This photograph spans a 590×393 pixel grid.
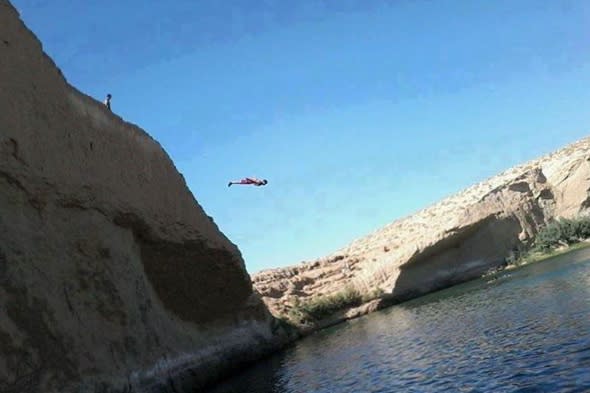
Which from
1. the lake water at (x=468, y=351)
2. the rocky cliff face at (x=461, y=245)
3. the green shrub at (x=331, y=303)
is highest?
the rocky cliff face at (x=461, y=245)

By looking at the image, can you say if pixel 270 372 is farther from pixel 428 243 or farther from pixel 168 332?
pixel 428 243

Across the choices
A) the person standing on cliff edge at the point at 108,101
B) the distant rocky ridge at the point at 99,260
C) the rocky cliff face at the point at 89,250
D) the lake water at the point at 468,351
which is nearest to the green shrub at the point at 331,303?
the distant rocky ridge at the point at 99,260

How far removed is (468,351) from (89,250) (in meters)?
12.2

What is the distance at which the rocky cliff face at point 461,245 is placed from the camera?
51344 mm

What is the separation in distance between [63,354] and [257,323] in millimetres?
17713

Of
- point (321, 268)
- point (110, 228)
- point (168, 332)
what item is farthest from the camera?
point (321, 268)

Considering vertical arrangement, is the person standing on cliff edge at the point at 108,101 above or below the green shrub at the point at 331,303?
above

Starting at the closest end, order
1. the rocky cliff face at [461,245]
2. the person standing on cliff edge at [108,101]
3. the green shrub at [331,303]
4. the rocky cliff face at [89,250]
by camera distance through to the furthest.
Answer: the rocky cliff face at [89,250] → the person standing on cliff edge at [108,101] → the green shrub at [331,303] → the rocky cliff face at [461,245]

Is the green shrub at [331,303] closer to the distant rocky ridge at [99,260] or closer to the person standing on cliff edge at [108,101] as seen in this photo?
the distant rocky ridge at [99,260]

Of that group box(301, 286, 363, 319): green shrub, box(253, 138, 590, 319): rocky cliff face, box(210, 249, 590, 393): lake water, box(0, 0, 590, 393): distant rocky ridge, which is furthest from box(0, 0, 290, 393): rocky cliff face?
box(253, 138, 590, 319): rocky cliff face

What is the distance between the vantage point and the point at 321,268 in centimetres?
6156

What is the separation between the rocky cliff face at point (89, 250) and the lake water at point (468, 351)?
12.2 feet

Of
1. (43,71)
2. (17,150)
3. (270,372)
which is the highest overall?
(43,71)

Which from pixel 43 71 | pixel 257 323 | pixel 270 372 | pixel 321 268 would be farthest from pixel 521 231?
pixel 43 71
